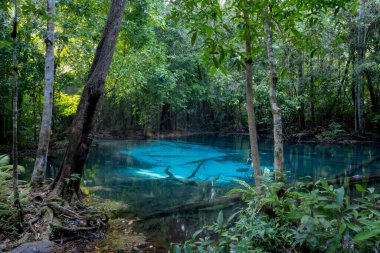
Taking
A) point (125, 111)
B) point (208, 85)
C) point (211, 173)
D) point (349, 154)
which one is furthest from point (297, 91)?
point (125, 111)

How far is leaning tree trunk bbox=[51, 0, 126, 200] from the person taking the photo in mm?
4820

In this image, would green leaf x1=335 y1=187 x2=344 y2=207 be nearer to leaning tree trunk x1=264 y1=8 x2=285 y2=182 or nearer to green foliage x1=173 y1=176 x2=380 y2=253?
green foliage x1=173 y1=176 x2=380 y2=253

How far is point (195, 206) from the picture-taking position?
6297 mm

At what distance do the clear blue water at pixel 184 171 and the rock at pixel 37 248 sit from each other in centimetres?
261

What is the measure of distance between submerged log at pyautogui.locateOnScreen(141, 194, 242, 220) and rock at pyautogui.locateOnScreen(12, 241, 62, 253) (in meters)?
2.17

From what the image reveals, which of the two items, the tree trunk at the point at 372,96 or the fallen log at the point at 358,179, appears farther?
the tree trunk at the point at 372,96

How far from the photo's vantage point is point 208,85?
25156mm

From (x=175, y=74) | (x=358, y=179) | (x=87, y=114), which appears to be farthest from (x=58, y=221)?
(x=175, y=74)

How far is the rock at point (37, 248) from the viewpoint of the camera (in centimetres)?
320

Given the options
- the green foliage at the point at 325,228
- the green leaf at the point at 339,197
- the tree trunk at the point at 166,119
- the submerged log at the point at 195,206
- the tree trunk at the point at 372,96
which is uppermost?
the tree trunk at the point at 372,96

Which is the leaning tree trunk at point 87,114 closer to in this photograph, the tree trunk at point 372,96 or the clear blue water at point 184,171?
the clear blue water at point 184,171

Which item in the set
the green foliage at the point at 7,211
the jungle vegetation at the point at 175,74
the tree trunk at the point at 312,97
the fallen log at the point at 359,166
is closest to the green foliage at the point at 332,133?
the jungle vegetation at the point at 175,74

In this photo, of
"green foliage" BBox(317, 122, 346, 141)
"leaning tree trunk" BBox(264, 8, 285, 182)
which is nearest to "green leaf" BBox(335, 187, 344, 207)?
"leaning tree trunk" BBox(264, 8, 285, 182)

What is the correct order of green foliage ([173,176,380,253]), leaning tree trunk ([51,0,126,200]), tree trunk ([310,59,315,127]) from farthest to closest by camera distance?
tree trunk ([310,59,315,127]) < leaning tree trunk ([51,0,126,200]) < green foliage ([173,176,380,253])
